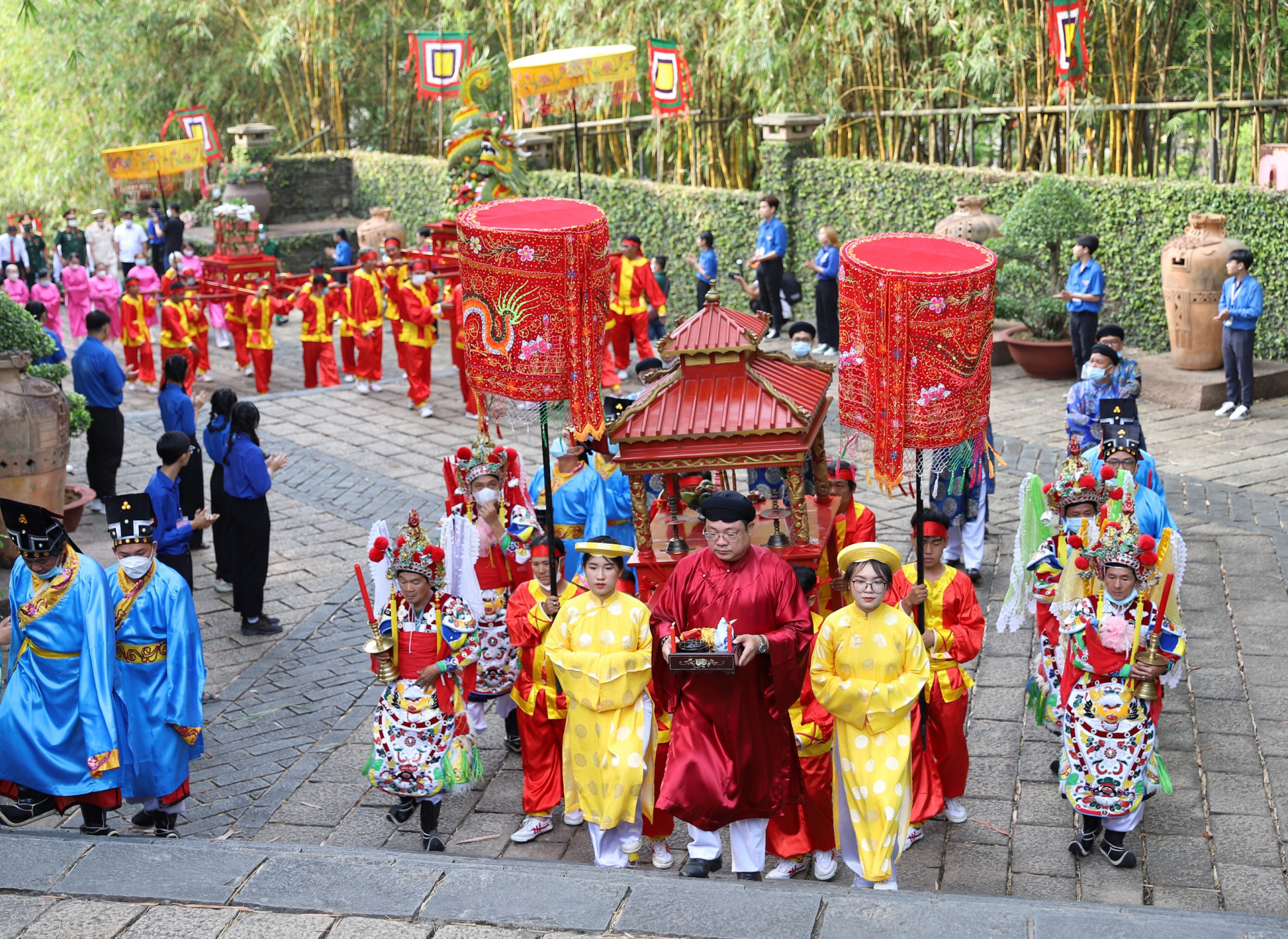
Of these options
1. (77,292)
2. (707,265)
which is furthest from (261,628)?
(77,292)

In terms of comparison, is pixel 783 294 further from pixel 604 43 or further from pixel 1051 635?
pixel 1051 635

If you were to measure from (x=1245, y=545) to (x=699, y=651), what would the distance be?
5457mm

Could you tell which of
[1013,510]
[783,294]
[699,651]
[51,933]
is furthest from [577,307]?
→ [783,294]

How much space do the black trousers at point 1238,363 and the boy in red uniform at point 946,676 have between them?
7.18 metres

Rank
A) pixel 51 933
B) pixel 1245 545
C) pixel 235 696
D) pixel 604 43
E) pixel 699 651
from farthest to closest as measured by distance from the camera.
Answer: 1. pixel 604 43
2. pixel 1245 545
3. pixel 235 696
4. pixel 699 651
5. pixel 51 933

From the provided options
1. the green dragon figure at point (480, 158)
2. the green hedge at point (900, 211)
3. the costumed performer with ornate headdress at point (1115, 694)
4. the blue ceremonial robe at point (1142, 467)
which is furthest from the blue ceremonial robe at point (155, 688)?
the green hedge at point (900, 211)

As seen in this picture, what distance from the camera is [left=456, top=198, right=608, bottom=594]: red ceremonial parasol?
598 centimetres

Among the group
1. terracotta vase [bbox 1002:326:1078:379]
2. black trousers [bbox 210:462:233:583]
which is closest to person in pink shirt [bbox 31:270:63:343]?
black trousers [bbox 210:462:233:583]

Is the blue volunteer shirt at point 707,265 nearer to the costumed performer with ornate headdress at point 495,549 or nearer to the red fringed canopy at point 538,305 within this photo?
the costumed performer with ornate headdress at point 495,549

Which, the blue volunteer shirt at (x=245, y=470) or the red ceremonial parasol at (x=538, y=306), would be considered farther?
the blue volunteer shirt at (x=245, y=470)

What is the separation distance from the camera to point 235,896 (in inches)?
190

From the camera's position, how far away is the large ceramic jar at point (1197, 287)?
41.6 ft

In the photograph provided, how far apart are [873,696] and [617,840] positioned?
1274mm

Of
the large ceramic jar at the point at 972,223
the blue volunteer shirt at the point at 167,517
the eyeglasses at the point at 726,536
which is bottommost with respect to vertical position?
the blue volunteer shirt at the point at 167,517
